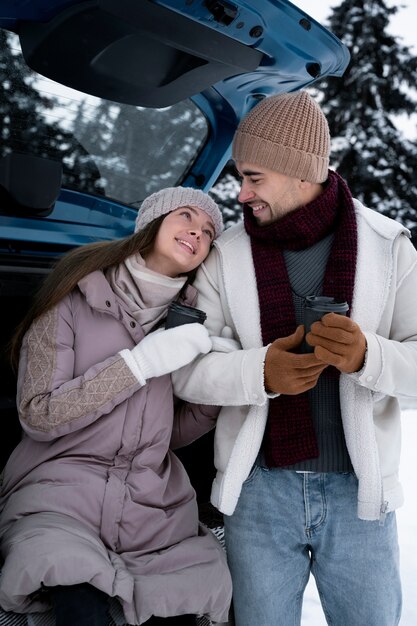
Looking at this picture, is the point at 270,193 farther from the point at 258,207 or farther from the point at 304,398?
the point at 304,398

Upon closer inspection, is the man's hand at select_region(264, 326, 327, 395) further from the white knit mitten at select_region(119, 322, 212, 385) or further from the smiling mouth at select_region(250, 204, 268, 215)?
the smiling mouth at select_region(250, 204, 268, 215)

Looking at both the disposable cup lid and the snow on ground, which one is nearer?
the disposable cup lid

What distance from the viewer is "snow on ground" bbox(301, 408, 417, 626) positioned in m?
2.70

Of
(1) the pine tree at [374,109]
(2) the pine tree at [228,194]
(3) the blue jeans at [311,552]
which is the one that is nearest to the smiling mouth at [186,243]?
Result: (3) the blue jeans at [311,552]

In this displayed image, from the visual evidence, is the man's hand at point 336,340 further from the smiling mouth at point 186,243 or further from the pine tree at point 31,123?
the pine tree at point 31,123

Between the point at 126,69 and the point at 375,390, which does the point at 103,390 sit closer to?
the point at 375,390

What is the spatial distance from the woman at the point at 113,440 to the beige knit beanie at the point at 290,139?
0.27 m

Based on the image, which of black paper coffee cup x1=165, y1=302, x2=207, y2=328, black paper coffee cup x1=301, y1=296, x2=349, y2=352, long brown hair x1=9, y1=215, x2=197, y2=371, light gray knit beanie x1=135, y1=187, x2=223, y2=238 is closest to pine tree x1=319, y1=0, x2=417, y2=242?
light gray knit beanie x1=135, y1=187, x2=223, y2=238

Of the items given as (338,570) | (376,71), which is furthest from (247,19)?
(376,71)

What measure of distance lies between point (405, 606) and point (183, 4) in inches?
96.1

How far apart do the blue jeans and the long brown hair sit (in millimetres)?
681

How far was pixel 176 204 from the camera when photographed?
197 cm

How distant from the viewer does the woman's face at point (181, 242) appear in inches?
74.6

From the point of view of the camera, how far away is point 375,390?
163cm
